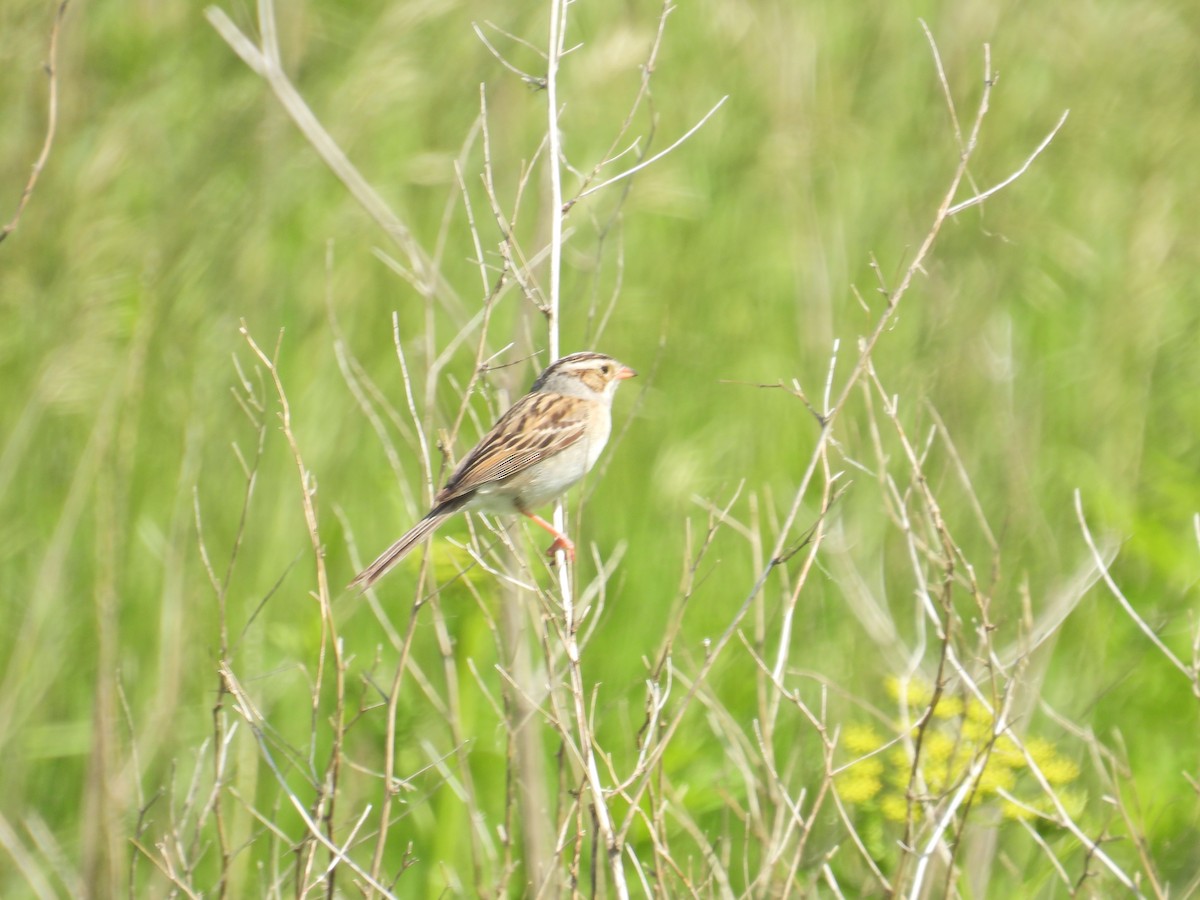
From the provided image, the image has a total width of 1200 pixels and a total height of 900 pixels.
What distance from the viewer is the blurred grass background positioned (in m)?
4.33

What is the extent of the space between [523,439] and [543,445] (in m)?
0.07

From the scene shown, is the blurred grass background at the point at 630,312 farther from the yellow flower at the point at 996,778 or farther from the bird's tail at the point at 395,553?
the yellow flower at the point at 996,778

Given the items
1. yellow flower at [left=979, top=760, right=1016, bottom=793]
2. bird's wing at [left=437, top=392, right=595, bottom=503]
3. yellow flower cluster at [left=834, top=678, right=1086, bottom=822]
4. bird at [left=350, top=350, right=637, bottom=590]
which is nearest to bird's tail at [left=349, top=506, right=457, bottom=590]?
bird at [left=350, top=350, right=637, bottom=590]

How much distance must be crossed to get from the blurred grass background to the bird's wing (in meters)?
0.21

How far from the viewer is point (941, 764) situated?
144 inches

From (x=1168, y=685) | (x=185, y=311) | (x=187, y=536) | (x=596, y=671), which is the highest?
(x=185, y=311)

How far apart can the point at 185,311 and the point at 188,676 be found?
1285 millimetres

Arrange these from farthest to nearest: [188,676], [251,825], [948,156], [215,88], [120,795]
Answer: [948,156]
[215,88]
[188,676]
[251,825]
[120,795]

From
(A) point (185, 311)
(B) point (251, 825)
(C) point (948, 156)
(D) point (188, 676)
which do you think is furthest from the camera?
(C) point (948, 156)

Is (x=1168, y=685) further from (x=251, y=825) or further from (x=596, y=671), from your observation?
(x=251, y=825)

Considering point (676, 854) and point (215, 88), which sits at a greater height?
point (215, 88)

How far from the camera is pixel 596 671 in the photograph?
4.32 meters

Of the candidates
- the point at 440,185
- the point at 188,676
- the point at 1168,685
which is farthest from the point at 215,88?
the point at 1168,685

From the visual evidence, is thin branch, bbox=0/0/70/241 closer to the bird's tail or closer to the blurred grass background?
the blurred grass background
